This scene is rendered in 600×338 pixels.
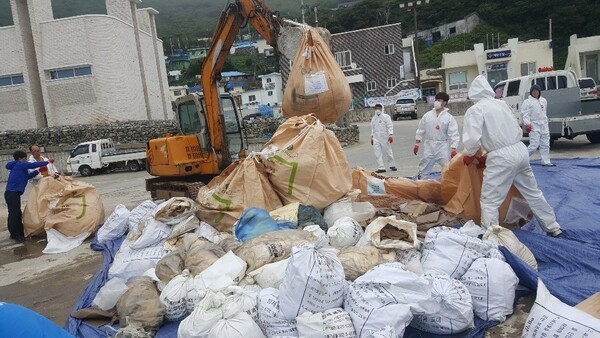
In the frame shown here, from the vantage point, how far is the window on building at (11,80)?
89.2 ft

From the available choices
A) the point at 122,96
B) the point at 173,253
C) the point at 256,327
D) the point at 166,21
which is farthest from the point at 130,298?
the point at 166,21

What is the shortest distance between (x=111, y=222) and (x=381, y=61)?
114 feet

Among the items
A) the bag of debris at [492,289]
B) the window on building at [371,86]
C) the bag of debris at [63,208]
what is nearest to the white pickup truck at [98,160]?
the bag of debris at [63,208]

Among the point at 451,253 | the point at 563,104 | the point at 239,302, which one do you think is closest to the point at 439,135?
the point at 451,253

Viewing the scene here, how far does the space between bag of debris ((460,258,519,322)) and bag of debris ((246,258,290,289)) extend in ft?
4.07

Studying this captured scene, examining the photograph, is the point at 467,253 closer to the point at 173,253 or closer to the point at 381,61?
the point at 173,253

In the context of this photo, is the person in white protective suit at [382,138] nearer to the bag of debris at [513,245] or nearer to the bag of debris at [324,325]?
the bag of debris at [513,245]

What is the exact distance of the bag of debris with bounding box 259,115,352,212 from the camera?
4934 mm

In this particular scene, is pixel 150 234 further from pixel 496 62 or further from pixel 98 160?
pixel 496 62

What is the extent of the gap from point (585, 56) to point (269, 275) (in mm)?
36016

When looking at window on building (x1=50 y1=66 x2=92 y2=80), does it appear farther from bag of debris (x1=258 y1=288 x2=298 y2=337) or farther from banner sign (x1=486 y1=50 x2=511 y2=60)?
banner sign (x1=486 y1=50 x2=511 y2=60)

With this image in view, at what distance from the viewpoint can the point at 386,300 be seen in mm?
2814

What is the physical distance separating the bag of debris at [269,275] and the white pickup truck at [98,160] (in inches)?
612

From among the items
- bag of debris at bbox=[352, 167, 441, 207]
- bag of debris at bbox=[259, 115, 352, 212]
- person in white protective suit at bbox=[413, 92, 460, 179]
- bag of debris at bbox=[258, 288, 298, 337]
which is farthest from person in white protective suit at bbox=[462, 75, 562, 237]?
person in white protective suit at bbox=[413, 92, 460, 179]
